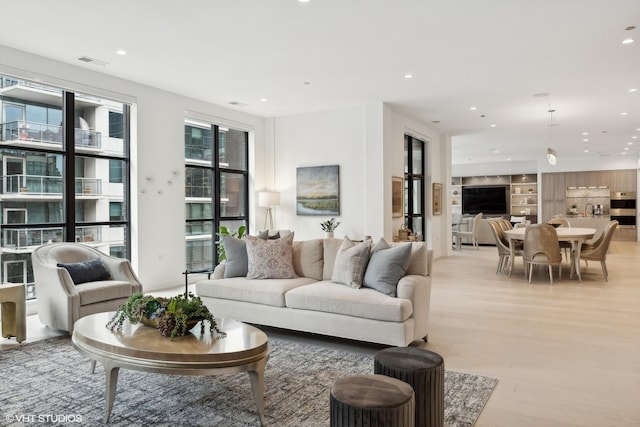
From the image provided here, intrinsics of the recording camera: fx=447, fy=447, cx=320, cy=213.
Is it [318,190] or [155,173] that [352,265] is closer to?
[155,173]

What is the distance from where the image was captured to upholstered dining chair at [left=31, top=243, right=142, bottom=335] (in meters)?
4.19

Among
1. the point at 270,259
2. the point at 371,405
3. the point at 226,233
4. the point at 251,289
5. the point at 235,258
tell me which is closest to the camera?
the point at 371,405

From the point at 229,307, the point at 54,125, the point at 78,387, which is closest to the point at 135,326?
the point at 78,387

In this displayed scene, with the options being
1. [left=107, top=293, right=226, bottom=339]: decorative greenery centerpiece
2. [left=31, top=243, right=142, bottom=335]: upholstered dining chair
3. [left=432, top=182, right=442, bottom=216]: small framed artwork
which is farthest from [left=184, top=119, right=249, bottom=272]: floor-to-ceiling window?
[left=107, top=293, right=226, bottom=339]: decorative greenery centerpiece

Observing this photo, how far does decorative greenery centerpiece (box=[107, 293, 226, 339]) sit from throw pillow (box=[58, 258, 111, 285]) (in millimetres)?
1847

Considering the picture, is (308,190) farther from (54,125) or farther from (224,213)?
(54,125)

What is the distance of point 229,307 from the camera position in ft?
14.4

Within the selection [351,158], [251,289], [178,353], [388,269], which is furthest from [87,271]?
[351,158]

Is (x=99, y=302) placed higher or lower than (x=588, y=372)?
higher

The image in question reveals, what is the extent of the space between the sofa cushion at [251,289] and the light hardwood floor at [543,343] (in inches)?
15.2

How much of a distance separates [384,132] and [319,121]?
1.34 metres

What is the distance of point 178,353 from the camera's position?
8.00 feet

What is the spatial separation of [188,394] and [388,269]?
186 cm

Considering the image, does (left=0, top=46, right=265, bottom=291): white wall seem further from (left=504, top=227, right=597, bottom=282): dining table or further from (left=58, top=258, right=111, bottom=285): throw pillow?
(left=504, top=227, right=597, bottom=282): dining table
